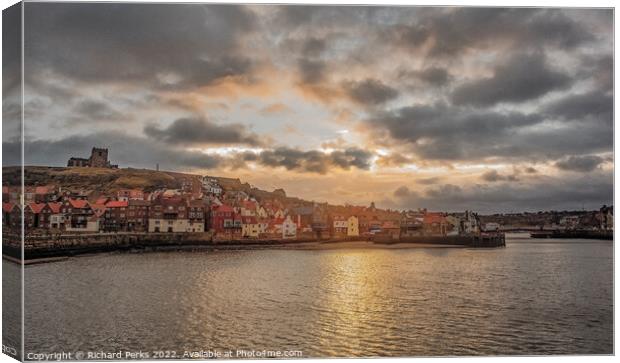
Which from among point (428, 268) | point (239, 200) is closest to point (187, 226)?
point (239, 200)

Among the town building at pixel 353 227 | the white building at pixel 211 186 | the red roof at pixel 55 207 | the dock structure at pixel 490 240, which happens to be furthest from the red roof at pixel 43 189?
the dock structure at pixel 490 240

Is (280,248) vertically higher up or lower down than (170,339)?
higher up

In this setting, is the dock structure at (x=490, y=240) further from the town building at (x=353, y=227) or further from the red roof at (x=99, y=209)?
the red roof at (x=99, y=209)

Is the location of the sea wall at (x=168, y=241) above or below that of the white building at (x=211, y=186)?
below

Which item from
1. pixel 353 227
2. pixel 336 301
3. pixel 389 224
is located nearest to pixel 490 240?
pixel 389 224

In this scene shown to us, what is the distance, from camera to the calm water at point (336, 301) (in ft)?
26.5

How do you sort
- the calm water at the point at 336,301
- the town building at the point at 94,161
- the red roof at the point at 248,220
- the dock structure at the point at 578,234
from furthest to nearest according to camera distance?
the red roof at the point at 248,220, the dock structure at the point at 578,234, the town building at the point at 94,161, the calm water at the point at 336,301

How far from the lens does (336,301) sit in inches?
347

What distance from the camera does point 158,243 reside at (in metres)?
10.0

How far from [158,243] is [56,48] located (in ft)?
→ 11.3

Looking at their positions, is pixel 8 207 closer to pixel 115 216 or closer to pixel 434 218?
pixel 115 216

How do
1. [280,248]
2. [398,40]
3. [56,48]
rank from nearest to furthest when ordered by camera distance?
[56,48]
[398,40]
[280,248]

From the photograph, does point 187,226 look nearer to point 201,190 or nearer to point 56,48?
point 201,190

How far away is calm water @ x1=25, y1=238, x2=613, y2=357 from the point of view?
8.09 metres
